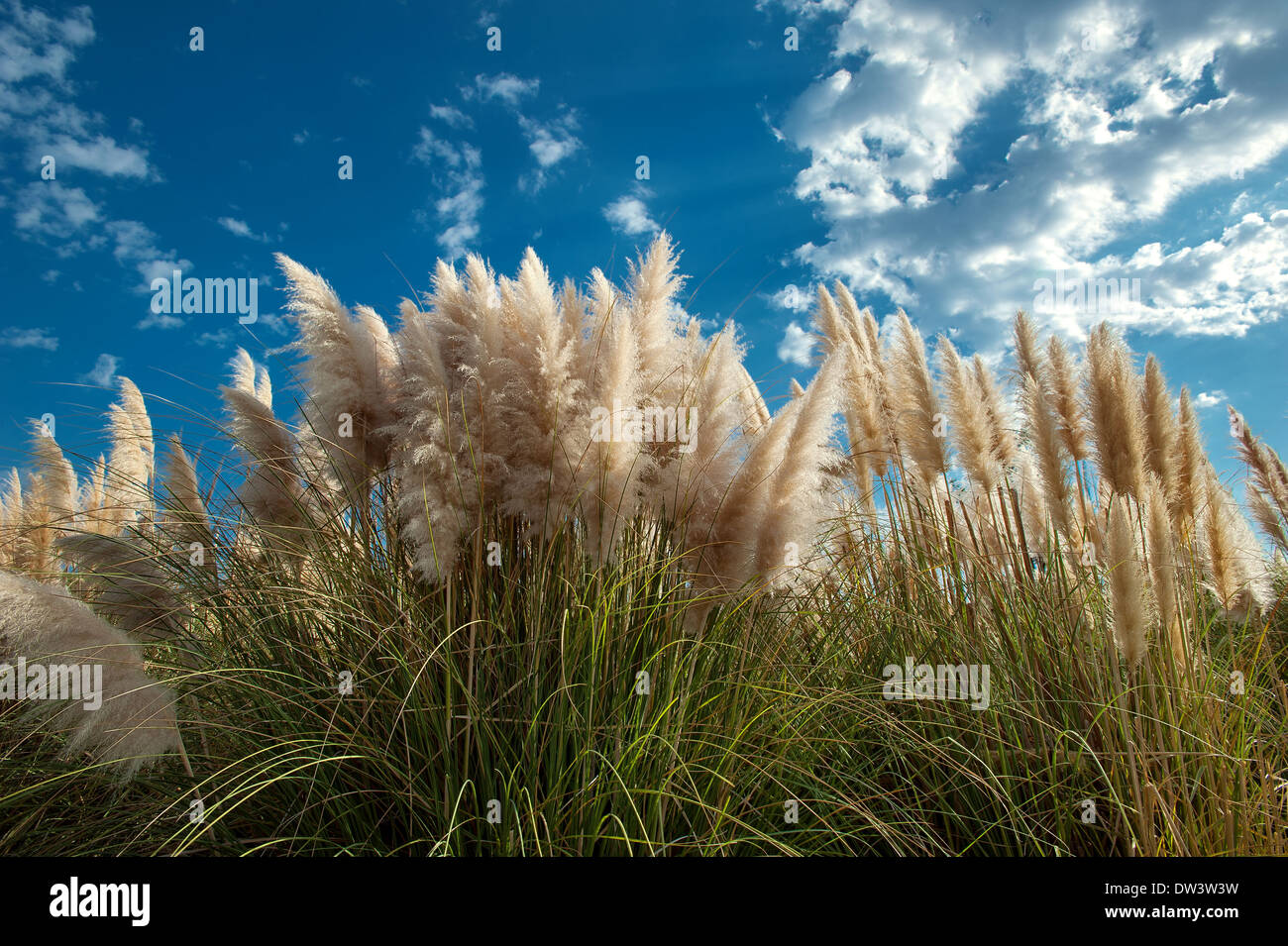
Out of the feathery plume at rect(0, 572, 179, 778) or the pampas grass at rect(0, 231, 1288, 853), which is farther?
the pampas grass at rect(0, 231, 1288, 853)

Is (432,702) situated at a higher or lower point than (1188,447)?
lower

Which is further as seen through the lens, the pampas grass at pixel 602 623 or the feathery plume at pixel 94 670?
the pampas grass at pixel 602 623

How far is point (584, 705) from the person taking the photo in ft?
7.07

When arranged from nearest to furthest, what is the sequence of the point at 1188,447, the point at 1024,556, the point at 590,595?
the point at 590,595, the point at 1024,556, the point at 1188,447

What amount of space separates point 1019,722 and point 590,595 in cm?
155

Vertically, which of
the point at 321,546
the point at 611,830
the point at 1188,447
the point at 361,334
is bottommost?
the point at 611,830

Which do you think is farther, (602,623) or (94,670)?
(602,623)

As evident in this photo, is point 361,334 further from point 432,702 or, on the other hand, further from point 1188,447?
point 1188,447

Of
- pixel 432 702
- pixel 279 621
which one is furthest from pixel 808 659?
pixel 279 621

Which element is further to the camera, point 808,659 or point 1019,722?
point 808,659

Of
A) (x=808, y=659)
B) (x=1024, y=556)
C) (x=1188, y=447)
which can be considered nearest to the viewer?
(x=808, y=659)

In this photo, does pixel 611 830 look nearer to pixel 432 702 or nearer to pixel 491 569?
pixel 432 702
